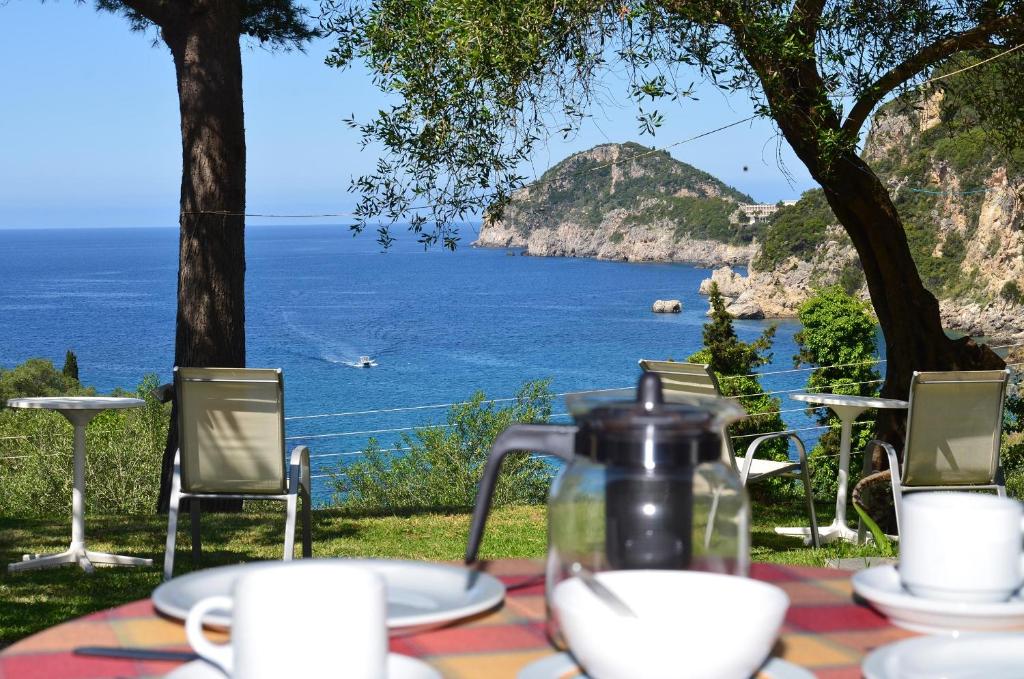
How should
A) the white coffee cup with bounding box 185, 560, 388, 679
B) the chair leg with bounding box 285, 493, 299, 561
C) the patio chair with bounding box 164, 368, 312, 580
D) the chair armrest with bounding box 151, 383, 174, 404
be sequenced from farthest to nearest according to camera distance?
the chair armrest with bounding box 151, 383, 174, 404
the patio chair with bounding box 164, 368, 312, 580
the chair leg with bounding box 285, 493, 299, 561
the white coffee cup with bounding box 185, 560, 388, 679

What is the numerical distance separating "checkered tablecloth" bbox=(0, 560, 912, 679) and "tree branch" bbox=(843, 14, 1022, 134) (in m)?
5.05

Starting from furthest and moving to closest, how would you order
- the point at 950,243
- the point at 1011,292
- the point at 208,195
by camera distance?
the point at 950,243, the point at 1011,292, the point at 208,195

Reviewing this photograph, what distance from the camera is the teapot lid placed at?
0.89m

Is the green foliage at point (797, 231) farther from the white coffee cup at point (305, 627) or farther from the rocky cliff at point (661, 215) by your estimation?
the white coffee cup at point (305, 627)

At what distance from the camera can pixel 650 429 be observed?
2.89 ft

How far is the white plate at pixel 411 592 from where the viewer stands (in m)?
1.03

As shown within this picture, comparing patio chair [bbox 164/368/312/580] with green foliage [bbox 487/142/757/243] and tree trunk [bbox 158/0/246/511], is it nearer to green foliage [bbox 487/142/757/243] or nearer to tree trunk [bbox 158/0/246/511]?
tree trunk [bbox 158/0/246/511]

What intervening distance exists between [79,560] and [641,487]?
15.8 feet

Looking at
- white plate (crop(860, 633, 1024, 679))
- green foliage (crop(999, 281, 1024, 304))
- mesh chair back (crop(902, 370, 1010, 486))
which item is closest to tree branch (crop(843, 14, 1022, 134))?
mesh chair back (crop(902, 370, 1010, 486))

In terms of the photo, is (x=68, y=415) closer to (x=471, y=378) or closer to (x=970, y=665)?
(x=970, y=665)

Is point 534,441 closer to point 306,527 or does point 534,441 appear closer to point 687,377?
point 306,527

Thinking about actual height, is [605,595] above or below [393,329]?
above

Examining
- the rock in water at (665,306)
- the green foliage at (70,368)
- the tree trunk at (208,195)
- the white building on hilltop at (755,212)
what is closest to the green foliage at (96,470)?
the tree trunk at (208,195)

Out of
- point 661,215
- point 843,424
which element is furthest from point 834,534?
point 661,215
